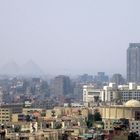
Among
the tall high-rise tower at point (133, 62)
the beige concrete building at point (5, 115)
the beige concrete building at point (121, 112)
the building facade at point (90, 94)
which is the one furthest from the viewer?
the tall high-rise tower at point (133, 62)

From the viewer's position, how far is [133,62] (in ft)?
375

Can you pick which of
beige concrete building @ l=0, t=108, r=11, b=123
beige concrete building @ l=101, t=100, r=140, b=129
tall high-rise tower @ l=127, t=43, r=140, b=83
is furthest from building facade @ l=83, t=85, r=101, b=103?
tall high-rise tower @ l=127, t=43, r=140, b=83

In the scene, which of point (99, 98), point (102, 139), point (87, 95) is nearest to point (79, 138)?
point (102, 139)

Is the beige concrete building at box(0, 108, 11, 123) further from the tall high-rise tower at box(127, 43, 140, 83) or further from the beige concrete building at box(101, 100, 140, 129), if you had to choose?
the tall high-rise tower at box(127, 43, 140, 83)

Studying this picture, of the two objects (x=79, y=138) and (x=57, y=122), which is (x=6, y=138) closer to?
(x=79, y=138)

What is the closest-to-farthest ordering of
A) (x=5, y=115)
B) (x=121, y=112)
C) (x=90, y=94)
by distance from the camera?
(x=121, y=112), (x=5, y=115), (x=90, y=94)

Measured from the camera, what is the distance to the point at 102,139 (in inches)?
1296

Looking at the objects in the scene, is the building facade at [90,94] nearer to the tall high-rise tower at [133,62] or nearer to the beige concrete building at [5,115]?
the beige concrete building at [5,115]

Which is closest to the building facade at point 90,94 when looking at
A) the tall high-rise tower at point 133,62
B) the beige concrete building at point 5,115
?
the beige concrete building at point 5,115

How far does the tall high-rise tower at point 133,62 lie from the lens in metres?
109

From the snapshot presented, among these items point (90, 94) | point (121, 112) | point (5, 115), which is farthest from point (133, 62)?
point (121, 112)

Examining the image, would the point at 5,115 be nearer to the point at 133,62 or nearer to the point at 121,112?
the point at 121,112

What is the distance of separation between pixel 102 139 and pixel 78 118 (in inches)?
537

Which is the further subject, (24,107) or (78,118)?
(24,107)
